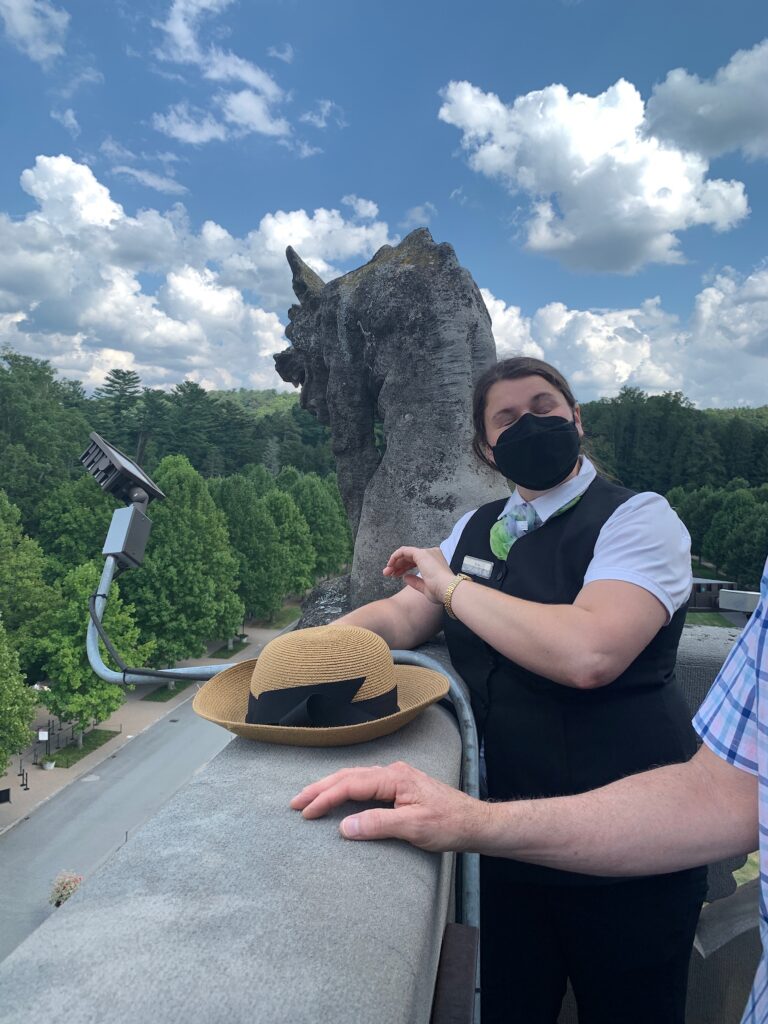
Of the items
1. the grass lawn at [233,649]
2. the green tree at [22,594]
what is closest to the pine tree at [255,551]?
the grass lawn at [233,649]

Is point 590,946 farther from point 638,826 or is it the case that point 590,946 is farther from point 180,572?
point 180,572

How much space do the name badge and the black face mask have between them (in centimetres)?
33

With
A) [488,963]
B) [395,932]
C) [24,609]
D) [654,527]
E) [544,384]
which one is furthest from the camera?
[24,609]

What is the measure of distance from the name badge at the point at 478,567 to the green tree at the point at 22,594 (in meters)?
21.8

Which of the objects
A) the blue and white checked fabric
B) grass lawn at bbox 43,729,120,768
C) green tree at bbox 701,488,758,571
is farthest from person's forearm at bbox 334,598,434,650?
green tree at bbox 701,488,758,571

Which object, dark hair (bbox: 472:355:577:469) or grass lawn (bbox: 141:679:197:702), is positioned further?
grass lawn (bbox: 141:679:197:702)

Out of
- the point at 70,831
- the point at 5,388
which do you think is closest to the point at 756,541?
the point at 70,831

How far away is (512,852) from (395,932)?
1.38 ft

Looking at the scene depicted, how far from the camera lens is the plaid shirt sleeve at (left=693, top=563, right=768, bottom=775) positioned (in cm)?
149

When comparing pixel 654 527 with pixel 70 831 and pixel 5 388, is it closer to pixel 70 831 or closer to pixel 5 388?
pixel 70 831

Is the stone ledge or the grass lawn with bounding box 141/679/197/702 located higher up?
the stone ledge

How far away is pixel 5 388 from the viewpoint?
1330 inches

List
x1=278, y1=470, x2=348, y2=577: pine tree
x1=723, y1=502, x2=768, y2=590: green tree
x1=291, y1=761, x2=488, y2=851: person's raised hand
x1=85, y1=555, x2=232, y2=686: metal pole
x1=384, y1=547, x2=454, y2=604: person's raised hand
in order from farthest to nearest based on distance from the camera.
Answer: x1=278, y1=470, x2=348, y2=577: pine tree
x1=723, y1=502, x2=768, y2=590: green tree
x1=85, y1=555, x2=232, y2=686: metal pole
x1=384, y1=547, x2=454, y2=604: person's raised hand
x1=291, y1=761, x2=488, y2=851: person's raised hand

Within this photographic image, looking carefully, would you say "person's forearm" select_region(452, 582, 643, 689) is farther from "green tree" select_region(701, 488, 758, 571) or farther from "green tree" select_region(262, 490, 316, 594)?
"green tree" select_region(701, 488, 758, 571)
